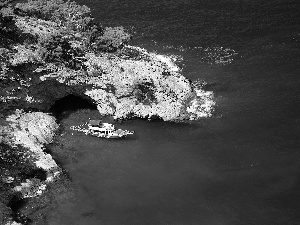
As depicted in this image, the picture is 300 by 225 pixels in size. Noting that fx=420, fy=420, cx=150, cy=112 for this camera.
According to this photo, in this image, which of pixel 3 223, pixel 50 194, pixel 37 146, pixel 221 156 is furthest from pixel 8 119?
pixel 221 156

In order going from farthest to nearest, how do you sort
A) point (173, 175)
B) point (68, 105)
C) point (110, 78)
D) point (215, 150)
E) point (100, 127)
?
point (68, 105) → point (110, 78) → point (100, 127) → point (215, 150) → point (173, 175)

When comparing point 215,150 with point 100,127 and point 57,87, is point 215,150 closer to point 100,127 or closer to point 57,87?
point 100,127

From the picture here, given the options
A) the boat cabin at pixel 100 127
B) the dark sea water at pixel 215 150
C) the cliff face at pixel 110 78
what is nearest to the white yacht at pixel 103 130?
the boat cabin at pixel 100 127

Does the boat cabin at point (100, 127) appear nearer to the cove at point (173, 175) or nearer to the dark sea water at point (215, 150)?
the cove at point (173, 175)

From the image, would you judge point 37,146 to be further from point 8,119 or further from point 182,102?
point 182,102

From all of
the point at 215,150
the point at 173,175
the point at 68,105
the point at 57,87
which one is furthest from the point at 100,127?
the point at 215,150

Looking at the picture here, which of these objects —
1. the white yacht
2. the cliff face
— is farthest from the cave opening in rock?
the white yacht
